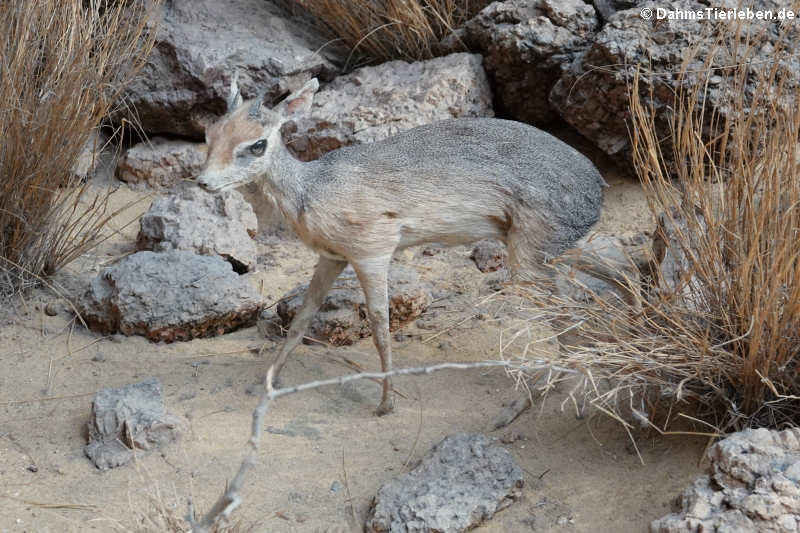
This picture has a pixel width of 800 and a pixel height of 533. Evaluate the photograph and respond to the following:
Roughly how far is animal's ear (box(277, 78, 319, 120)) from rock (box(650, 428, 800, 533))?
208cm

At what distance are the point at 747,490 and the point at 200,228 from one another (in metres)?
3.30

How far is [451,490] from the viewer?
9.96ft

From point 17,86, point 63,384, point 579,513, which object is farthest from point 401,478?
point 17,86

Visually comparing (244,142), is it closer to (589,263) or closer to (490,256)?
(589,263)

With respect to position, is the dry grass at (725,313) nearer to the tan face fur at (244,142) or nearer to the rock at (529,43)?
the tan face fur at (244,142)

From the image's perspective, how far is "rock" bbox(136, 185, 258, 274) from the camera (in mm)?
4832

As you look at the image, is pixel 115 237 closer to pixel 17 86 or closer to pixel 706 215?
pixel 17 86

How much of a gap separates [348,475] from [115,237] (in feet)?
8.91

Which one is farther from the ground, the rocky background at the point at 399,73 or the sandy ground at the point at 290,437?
the rocky background at the point at 399,73

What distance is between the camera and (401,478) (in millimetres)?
3143

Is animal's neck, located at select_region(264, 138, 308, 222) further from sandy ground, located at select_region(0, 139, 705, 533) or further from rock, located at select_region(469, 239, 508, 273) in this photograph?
rock, located at select_region(469, 239, 508, 273)

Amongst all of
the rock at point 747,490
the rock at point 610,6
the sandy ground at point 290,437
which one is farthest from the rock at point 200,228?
the rock at point 747,490

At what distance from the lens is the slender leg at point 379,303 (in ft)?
12.2

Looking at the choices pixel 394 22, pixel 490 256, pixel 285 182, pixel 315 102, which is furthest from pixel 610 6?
pixel 285 182
